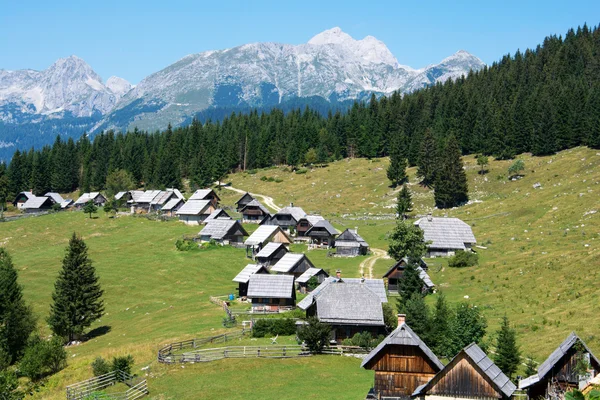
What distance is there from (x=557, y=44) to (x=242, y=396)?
181 metres

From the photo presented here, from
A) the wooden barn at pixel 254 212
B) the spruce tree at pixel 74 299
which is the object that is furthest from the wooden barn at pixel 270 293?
the wooden barn at pixel 254 212

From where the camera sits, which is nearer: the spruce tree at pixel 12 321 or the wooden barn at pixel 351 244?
the spruce tree at pixel 12 321

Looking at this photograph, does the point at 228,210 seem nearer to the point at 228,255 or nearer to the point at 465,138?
the point at 228,255

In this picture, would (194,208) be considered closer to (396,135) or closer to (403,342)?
(396,135)

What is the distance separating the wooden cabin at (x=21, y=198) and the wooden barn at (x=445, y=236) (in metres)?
110

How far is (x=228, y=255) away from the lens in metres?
93.0

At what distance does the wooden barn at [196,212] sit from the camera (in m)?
118

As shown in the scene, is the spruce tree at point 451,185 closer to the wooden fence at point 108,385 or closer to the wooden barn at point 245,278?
the wooden barn at point 245,278

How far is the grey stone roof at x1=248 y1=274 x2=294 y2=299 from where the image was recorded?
64938 mm

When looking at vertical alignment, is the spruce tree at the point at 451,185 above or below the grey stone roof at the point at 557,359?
above

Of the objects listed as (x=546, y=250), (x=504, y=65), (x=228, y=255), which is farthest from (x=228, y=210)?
(x=504, y=65)

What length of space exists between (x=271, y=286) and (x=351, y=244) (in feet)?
85.9

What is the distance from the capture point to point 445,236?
85.1 meters

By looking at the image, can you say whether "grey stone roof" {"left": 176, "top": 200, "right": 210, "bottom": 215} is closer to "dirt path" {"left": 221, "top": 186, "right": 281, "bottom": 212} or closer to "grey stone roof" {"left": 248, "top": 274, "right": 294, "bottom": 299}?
"dirt path" {"left": 221, "top": 186, "right": 281, "bottom": 212}
